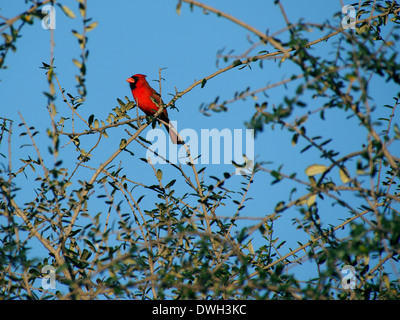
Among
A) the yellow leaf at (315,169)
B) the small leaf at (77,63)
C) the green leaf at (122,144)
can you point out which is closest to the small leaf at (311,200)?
the yellow leaf at (315,169)

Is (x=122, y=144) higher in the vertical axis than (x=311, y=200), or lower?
higher

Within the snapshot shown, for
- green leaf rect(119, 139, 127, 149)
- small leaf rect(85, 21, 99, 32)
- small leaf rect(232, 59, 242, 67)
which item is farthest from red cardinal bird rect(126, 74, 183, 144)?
small leaf rect(85, 21, 99, 32)

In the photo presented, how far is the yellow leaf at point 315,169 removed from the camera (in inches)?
91.0

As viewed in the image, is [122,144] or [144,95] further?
[144,95]

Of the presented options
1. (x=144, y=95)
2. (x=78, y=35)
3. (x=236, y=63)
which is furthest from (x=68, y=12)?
(x=144, y=95)

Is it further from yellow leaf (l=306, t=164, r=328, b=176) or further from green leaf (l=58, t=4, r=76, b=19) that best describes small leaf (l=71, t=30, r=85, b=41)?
yellow leaf (l=306, t=164, r=328, b=176)

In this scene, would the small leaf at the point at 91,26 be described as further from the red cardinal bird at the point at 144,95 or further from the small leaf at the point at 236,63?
the red cardinal bird at the point at 144,95

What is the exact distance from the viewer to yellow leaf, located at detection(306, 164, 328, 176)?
2.31m

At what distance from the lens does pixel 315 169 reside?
233 cm

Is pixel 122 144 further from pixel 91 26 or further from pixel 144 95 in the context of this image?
pixel 144 95

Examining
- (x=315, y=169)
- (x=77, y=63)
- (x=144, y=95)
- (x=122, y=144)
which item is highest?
(x=144, y=95)

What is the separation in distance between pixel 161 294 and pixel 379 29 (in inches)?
117

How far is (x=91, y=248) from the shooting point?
300cm
